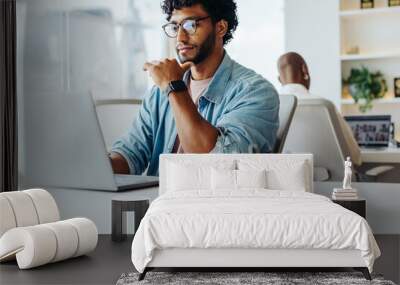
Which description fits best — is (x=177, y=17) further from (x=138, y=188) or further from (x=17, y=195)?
(x=17, y=195)

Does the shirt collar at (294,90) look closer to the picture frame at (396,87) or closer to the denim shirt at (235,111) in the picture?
the denim shirt at (235,111)

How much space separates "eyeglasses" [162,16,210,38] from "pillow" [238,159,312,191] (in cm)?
132

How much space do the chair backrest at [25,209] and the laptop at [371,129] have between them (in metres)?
2.76

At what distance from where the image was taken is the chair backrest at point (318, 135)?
21.1 feet

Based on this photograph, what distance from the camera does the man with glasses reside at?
6.44 metres

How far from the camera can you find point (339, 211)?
479 cm

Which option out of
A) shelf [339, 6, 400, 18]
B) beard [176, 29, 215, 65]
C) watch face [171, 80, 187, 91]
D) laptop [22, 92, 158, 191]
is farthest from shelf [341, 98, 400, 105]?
laptop [22, 92, 158, 191]

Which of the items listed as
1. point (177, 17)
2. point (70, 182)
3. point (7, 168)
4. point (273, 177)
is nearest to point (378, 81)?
point (273, 177)

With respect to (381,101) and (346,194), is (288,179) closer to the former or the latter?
(346,194)

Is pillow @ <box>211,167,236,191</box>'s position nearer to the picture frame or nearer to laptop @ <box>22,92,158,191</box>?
laptop @ <box>22,92,158,191</box>

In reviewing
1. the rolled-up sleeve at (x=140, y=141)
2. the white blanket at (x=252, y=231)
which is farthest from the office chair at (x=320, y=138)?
the white blanket at (x=252, y=231)

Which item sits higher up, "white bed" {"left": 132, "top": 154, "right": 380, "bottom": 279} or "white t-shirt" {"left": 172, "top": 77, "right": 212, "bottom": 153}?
"white t-shirt" {"left": 172, "top": 77, "right": 212, "bottom": 153}

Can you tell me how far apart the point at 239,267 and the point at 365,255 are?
938mm

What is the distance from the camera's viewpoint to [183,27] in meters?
6.56
